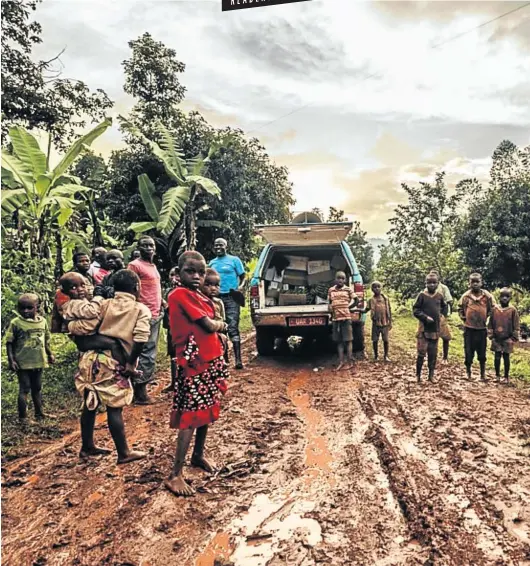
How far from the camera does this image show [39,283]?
507 cm

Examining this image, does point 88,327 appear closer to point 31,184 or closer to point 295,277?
point 31,184

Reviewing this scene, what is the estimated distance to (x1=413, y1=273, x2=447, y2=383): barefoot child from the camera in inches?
238

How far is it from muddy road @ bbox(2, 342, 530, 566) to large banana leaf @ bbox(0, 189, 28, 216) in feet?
8.63

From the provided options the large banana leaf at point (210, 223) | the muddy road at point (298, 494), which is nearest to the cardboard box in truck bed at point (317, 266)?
the large banana leaf at point (210, 223)

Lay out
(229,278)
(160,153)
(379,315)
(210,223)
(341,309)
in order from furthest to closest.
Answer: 1. (210,223)
2. (160,153)
3. (379,315)
4. (341,309)
5. (229,278)

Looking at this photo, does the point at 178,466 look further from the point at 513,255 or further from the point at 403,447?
the point at 513,255

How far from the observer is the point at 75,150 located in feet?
19.8

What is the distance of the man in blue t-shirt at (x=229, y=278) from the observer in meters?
6.34

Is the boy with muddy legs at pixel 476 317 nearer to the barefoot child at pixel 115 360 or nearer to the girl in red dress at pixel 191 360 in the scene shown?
the girl in red dress at pixel 191 360

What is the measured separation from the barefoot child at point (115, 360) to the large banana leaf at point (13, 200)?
2599mm

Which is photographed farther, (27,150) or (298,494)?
(27,150)

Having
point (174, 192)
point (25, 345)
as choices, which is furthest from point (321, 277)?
point (25, 345)

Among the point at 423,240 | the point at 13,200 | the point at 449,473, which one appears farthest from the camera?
the point at 423,240

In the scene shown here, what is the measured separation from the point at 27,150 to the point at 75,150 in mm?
519
